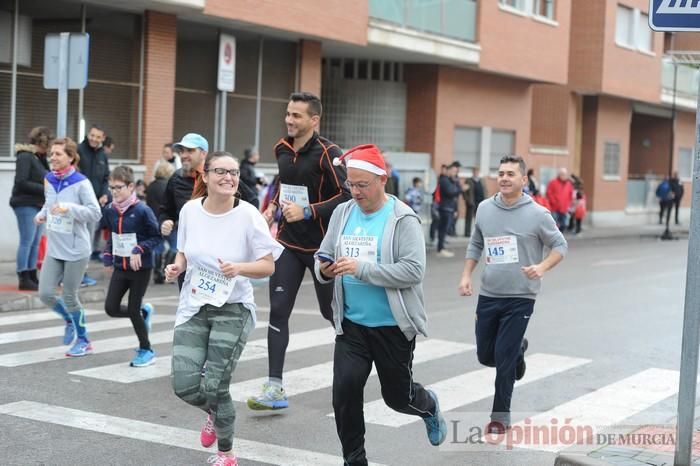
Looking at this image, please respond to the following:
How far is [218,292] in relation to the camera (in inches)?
232

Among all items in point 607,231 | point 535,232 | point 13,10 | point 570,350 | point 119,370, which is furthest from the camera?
point 607,231

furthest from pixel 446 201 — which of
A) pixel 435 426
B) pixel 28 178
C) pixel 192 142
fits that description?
pixel 435 426

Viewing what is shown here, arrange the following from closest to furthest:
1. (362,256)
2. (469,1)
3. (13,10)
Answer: (362,256)
(13,10)
(469,1)

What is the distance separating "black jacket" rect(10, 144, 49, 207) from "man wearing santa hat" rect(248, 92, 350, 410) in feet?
21.1

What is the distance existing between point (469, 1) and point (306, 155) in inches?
865

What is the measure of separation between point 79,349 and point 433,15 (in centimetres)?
1913

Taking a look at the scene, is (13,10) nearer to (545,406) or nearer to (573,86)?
(545,406)

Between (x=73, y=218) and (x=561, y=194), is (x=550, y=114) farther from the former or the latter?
(x=73, y=218)

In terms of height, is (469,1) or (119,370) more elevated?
(469,1)

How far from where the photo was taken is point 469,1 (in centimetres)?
2834

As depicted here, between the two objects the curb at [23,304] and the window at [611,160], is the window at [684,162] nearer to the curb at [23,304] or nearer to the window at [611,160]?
the window at [611,160]

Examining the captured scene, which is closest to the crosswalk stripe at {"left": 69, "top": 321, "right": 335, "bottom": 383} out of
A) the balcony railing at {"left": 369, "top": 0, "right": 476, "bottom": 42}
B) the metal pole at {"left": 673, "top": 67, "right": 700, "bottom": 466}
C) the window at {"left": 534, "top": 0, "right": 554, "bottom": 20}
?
the metal pole at {"left": 673, "top": 67, "right": 700, "bottom": 466}

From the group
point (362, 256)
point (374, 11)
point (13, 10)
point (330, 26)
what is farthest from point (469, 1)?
point (362, 256)

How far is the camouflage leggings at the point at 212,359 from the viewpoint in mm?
5723
